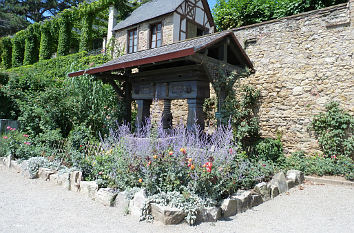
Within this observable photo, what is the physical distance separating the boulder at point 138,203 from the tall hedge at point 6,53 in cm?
2446

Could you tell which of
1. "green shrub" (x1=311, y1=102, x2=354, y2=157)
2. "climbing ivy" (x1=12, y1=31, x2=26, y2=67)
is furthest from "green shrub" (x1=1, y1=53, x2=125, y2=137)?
"climbing ivy" (x1=12, y1=31, x2=26, y2=67)

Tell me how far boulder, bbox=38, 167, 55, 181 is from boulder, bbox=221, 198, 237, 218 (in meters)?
3.12

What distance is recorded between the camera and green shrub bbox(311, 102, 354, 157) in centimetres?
555

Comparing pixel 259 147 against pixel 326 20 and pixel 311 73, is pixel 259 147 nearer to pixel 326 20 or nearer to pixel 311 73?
pixel 311 73

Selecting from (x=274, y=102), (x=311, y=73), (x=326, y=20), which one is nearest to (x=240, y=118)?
(x=274, y=102)

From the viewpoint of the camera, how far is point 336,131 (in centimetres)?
562

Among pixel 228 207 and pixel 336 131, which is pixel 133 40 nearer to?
pixel 336 131

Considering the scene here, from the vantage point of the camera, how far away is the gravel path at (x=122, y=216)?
2656 mm

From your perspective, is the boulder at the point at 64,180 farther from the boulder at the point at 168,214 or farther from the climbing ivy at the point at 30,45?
the climbing ivy at the point at 30,45

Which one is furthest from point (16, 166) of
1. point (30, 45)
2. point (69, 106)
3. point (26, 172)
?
point (30, 45)

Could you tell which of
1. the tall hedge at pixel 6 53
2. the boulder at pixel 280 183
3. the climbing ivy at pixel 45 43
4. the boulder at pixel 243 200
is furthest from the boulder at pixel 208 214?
the tall hedge at pixel 6 53

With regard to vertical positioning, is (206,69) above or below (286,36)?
below

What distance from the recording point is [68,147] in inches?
198

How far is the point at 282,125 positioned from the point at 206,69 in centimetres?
326
